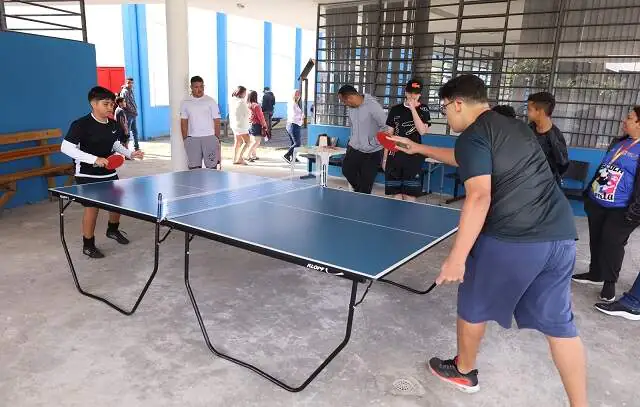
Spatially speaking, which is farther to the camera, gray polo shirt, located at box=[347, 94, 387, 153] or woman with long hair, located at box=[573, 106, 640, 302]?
gray polo shirt, located at box=[347, 94, 387, 153]

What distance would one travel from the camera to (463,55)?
288 inches

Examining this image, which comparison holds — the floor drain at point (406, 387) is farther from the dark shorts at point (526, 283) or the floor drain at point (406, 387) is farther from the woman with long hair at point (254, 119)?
the woman with long hair at point (254, 119)

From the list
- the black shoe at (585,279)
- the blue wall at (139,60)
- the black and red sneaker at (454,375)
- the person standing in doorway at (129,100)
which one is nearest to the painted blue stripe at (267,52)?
the blue wall at (139,60)

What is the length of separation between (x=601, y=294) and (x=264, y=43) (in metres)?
15.9

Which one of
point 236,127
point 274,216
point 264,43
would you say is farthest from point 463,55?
point 264,43

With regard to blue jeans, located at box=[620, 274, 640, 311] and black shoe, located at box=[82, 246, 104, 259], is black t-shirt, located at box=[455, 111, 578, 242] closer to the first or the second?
blue jeans, located at box=[620, 274, 640, 311]

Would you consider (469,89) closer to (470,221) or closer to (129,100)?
(470,221)

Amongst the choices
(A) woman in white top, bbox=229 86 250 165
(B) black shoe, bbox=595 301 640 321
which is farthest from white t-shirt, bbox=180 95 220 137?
(B) black shoe, bbox=595 301 640 321

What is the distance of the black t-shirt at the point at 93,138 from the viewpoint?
149 inches

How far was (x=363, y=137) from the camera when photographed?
485 cm

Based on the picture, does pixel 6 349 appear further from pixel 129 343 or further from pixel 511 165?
pixel 511 165

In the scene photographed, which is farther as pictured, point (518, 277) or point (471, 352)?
point (471, 352)

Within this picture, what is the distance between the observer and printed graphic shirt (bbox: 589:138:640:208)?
10.6 feet

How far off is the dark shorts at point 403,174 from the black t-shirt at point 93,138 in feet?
8.79
